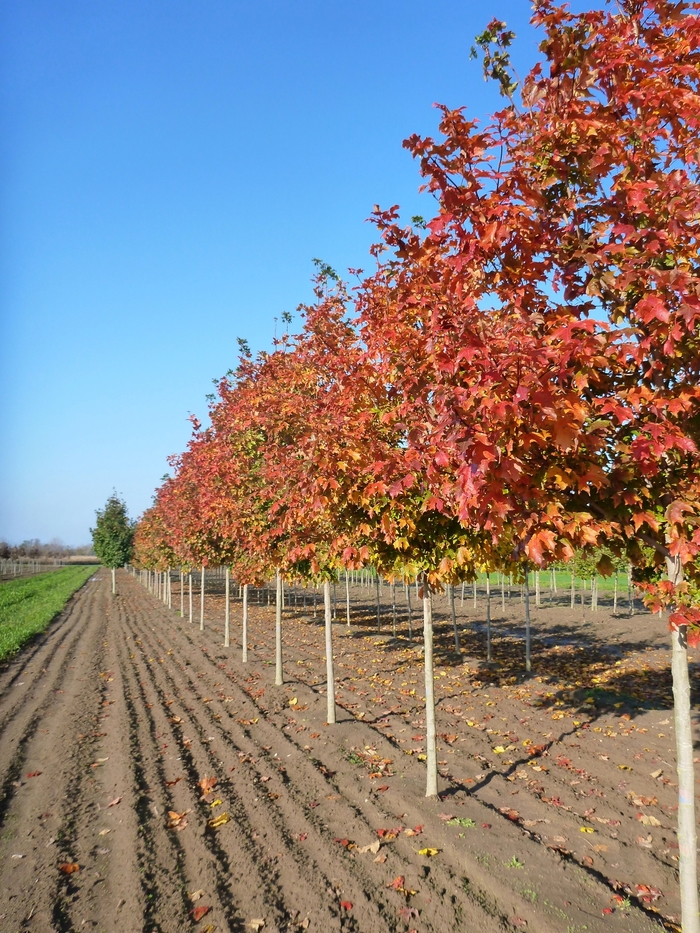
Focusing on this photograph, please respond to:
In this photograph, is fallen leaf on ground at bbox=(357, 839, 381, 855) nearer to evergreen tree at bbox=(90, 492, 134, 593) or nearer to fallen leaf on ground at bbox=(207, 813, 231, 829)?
fallen leaf on ground at bbox=(207, 813, 231, 829)

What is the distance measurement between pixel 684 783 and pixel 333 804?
3.47 m

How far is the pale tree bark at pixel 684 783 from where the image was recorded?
10.3 feet

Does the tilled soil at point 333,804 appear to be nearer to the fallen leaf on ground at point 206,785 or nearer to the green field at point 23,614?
the fallen leaf on ground at point 206,785

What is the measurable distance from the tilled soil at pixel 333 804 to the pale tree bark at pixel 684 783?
0.71 metres

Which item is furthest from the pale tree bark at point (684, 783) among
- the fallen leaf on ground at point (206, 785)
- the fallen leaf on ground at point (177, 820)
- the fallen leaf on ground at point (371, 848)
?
the fallen leaf on ground at point (206, 785)

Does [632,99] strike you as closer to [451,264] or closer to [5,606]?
[451,264]

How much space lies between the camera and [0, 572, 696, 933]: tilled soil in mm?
3975

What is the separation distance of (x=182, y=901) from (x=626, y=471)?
416 centimetres

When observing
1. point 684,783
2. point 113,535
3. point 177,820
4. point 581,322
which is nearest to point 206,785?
point 177,820

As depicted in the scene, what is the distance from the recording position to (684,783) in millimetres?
3211

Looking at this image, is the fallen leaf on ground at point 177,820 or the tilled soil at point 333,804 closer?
the tilled soil at point 333,804

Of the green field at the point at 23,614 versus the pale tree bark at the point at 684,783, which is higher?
A: the pale tree bark at the point at 684,783

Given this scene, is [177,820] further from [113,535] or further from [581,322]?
[113,535]

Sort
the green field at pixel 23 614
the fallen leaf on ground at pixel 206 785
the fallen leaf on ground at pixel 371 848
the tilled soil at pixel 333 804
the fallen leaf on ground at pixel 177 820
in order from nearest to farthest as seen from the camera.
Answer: the tilled soil at pixel 333 804 < the fallen leaf on ground at pixel 371 848 < the fallen leaf on ground at pixel 177 820 < the fallen leaf on ground at pixel 206 785 < the green field at pixel 23 614
